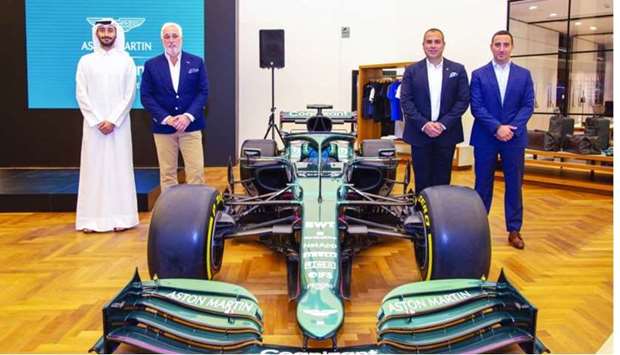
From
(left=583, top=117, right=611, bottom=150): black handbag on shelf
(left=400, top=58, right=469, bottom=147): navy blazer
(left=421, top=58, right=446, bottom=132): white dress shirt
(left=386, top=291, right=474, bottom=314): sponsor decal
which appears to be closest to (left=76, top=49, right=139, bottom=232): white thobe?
(left=400, top=58, right=469, bottom=147): navy blazer

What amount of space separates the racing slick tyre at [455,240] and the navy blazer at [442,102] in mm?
1401

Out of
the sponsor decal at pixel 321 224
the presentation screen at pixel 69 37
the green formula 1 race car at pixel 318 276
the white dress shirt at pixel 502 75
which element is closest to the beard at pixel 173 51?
the green formula 1 race car at pixel 318 276

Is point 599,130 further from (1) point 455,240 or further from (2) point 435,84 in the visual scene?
(1) point 455,240

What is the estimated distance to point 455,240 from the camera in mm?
2580

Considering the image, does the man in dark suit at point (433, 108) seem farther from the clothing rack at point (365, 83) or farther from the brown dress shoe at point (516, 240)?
the clothing rack at point (365, 83)

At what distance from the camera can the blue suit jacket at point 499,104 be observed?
12.9 feet

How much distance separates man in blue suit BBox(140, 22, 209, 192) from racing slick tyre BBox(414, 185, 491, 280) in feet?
7.92

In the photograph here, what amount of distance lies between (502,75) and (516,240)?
111cm

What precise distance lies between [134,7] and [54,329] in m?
6.08

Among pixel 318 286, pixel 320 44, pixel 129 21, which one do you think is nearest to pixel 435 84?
pixel 318 286

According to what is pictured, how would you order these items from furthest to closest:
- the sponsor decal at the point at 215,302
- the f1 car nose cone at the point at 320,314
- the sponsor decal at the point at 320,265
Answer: the sponsor decal at the point at 320,265 < the sponsor decal at the point at 215,302 < the f1 car nose cone at the point at 320,314

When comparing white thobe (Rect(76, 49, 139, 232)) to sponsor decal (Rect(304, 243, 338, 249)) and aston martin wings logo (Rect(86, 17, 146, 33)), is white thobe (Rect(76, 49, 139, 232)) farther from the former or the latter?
aston martin wings logo (Rect(86, 17, 146, 33))

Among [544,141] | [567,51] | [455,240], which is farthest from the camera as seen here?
[567,51]

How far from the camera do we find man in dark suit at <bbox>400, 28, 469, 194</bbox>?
13.2 ft
